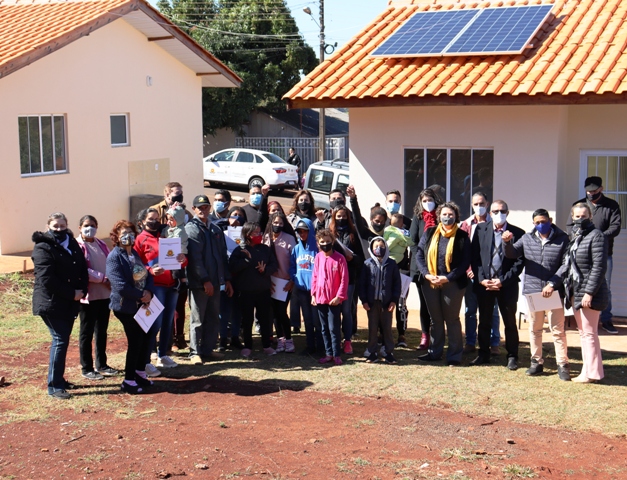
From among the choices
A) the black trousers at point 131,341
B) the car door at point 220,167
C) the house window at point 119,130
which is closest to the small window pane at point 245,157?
the car door at point 220,167

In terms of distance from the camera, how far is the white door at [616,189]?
447 inches

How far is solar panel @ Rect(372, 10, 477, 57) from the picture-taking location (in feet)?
40.5

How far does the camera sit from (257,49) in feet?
123

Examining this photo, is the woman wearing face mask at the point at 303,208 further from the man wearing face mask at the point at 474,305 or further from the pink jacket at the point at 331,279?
the man wearing face mask at the point at 474,305

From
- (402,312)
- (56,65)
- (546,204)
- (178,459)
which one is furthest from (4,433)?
(56,65)

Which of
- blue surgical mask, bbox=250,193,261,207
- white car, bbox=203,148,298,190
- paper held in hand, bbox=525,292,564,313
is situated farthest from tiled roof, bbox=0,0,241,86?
paper held in hand, bbox=525,292,564,313

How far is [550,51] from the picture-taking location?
1163 cm

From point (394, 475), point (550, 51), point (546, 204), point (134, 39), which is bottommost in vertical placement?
point (394, 475)

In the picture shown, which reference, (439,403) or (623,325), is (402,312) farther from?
(623,325)

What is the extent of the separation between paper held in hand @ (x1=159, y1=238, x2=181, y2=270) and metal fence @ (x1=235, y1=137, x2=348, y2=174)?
25932mm

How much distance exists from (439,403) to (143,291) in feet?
10.5

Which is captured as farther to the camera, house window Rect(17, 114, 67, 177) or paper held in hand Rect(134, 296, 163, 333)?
house window Rect(17, 114, 67, 177)

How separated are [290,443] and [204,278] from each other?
2.89 metres

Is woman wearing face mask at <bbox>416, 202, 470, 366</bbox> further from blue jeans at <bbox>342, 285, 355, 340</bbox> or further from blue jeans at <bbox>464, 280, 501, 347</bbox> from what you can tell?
blue jeans at <bbox>342, 285, 355, 340</bbox>
